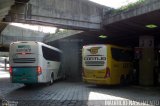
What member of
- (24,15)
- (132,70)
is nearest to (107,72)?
(132,70)

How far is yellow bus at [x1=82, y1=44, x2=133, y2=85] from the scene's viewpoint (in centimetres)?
2127

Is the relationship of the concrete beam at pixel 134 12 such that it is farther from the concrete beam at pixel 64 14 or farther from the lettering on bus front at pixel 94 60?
the lettering on bus front at pixel 94 60

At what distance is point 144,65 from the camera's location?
24.2 meters

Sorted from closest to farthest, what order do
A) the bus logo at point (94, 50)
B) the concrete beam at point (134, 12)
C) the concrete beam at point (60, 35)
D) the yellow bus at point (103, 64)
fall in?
the concrete beam at point (134, 12), the yellow bus at point (103, 64), the bus logo at point (94, 50), the concrete beam at point (60, 35)

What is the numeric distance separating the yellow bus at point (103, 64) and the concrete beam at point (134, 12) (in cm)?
185

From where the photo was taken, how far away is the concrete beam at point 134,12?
16.5 meters

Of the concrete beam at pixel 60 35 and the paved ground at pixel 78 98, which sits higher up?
the concrete beam at pixel 60 35

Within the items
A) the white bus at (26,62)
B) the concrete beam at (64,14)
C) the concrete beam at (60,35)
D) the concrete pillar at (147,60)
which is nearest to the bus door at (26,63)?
the white bus at (26,62)

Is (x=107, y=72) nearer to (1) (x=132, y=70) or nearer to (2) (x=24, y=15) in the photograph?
(1) (x=132, y=70)

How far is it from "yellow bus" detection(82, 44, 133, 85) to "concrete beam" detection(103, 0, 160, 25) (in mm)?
1851

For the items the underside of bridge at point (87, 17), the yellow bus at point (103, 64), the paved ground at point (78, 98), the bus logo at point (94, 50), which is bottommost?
the paved ground at point (78, 98)

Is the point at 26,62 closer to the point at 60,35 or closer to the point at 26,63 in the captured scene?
the point at 26,63

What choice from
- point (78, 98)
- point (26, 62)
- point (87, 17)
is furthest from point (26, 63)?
point (78, 98)

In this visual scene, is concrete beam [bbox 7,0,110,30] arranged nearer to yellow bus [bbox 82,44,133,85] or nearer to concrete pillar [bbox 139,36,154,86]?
yellow bus [bbox 82,44,133,85]
